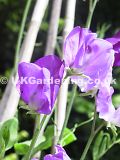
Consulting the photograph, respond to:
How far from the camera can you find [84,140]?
2.28m

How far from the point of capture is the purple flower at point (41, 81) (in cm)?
51

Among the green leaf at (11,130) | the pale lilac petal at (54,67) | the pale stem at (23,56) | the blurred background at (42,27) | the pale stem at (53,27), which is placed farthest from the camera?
the blurred background at (42,27)

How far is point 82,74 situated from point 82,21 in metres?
2.11

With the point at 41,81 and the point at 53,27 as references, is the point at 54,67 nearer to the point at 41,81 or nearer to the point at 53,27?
the point at 41,81

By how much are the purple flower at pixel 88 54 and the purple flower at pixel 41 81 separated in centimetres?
3

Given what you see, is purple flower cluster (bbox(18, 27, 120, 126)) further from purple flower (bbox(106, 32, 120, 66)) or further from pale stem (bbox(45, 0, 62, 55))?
pale stem (bbox(45, 0, 62, 55))

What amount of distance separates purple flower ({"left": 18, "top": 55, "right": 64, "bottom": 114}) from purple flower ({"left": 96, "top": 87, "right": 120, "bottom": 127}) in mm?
58

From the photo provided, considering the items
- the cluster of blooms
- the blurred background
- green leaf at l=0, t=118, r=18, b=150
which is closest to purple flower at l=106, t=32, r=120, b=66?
the cluster of blooms

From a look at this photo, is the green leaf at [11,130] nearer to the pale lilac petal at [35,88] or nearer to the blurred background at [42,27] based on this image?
the pale lilac petal at [35,88]

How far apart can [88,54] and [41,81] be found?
0.22 ft

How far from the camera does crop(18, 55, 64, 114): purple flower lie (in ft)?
1.68

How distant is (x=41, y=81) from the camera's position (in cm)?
52

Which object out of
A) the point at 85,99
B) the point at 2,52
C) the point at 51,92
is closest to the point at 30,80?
the point at 51,92

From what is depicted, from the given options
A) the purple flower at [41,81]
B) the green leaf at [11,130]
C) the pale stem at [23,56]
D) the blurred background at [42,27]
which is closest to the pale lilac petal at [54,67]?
the purple flower at [41,81]
